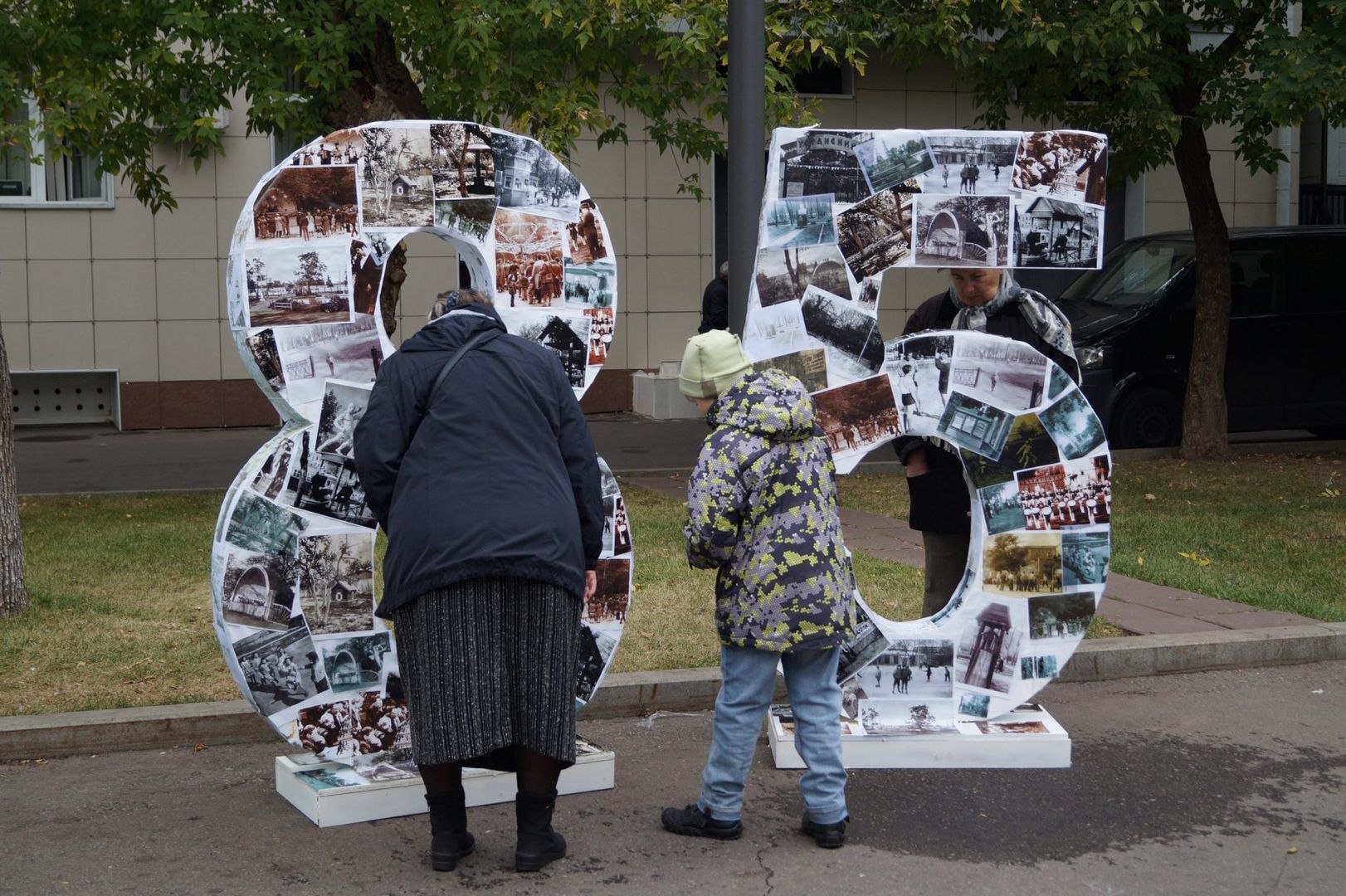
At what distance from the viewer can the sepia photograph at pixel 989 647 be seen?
5.78 metres

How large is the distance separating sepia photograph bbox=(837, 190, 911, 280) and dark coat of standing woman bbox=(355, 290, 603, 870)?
63.5 inches

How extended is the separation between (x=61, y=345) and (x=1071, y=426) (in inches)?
496

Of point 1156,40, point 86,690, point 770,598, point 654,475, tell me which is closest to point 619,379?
point 654,475

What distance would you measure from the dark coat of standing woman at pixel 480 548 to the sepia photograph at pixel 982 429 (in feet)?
5.84

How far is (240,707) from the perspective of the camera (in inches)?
235

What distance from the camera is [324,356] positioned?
5.08m

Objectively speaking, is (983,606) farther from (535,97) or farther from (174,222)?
(174,222)

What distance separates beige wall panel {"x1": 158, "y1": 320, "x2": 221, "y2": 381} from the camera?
627 inches

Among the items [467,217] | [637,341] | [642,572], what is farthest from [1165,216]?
[467,217]

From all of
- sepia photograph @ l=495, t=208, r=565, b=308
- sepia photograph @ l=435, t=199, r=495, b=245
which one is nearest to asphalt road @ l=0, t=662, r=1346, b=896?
sepia photograph @ l=495, t=208, r=565, b=308

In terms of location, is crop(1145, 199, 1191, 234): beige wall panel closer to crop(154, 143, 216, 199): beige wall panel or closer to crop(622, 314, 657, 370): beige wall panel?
crop(622, 314, 657, 370): beige wall panel

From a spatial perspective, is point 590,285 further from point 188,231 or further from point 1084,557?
point 188,231

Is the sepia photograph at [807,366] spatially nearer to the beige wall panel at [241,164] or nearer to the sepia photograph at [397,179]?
the sepia photograph at [397,179]

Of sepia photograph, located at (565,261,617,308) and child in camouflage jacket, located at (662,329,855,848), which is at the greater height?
sepia photograph, located at (565,261,617,308)
